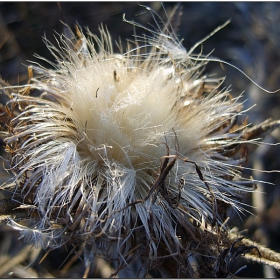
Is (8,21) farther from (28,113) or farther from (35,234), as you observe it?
(35,234)

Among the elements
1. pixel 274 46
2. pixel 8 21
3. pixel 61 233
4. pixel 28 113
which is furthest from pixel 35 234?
pixel 274 46

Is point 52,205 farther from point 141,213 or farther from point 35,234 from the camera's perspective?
point 141,213

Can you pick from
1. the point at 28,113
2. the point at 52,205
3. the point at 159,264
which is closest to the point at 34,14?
the point at 28,113

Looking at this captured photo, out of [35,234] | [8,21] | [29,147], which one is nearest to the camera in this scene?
[35,234]

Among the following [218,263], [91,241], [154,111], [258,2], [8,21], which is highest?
[8,21]

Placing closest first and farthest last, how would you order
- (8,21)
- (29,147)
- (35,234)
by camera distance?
(35,234) < (29,147) < (8,21)

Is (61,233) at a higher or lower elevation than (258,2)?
lower

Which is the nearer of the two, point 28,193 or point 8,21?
point 28,193
